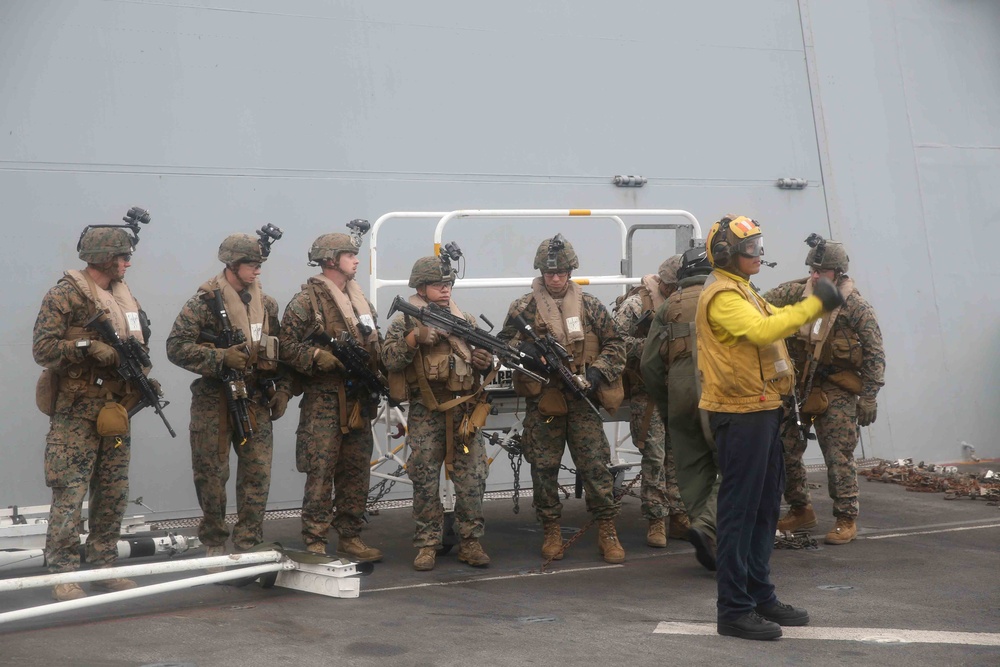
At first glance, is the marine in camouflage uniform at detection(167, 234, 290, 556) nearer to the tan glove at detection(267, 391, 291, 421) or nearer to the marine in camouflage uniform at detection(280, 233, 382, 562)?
the tan glove at detection(267, 391, 291, 421)

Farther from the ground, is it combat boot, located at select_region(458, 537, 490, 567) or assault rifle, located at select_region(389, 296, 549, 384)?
assault rifle, located at select_region(389, 296, 549, 384)

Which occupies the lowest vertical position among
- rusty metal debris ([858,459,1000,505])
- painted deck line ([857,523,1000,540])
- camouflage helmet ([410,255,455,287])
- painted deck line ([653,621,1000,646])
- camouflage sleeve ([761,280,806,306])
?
painted deck line ([653,621,1000,646])

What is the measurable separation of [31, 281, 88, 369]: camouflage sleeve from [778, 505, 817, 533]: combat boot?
14.7 ft

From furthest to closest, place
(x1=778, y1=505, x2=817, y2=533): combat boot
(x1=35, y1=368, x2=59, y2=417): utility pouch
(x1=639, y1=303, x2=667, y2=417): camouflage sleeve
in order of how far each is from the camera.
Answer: (x1=778, y1=505, x2=817, y2=533): combat boot, (x1=639, y1=303, x2=667, y2=417): camouflage sleeve, (x1=35, y1=368, x2=59, y2=417): utility pouch

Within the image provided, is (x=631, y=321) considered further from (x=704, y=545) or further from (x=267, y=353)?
(x=267, y=353)

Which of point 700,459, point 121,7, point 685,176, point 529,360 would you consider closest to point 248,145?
point 121,7

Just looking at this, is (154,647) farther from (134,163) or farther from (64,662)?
(134,163)

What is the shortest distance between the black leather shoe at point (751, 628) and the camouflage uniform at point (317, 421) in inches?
105

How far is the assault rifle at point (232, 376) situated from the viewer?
5.97 metres

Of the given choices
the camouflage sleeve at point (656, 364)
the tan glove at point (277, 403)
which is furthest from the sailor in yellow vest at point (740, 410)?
the tan glove at point (277, 403)

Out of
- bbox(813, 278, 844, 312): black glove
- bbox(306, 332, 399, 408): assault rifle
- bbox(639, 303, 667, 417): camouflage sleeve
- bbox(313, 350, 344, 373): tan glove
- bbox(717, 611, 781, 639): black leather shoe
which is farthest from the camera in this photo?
bbox(306, 332, 399, 408): assault rifle

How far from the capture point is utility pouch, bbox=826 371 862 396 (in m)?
6.83

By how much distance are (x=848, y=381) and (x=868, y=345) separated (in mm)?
269

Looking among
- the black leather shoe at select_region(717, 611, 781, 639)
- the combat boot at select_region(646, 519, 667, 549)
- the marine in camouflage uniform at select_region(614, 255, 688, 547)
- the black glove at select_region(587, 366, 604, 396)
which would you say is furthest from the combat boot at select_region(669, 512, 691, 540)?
the black leather shoe at select_region(717, 611, 781, 639)
